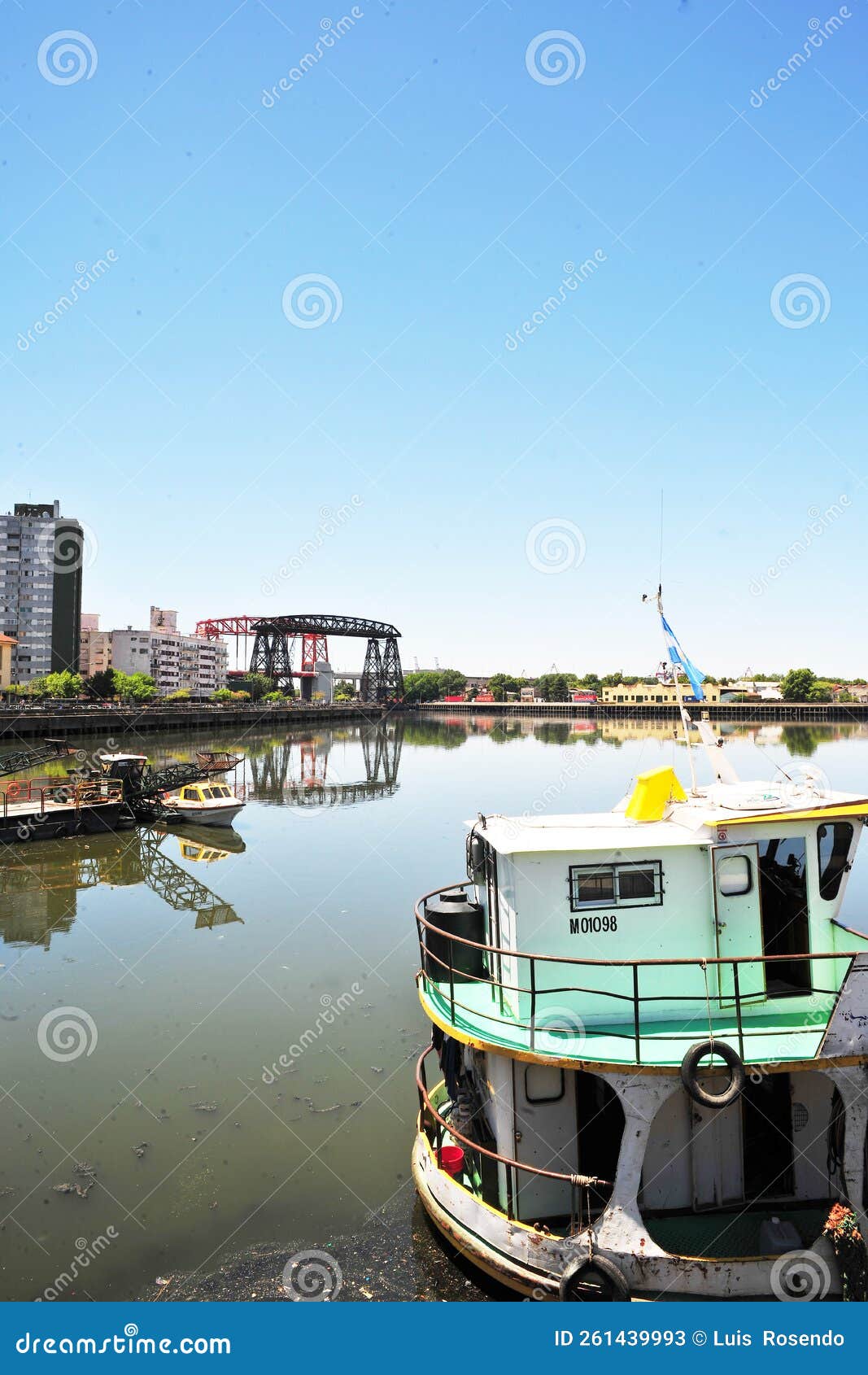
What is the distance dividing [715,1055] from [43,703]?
3383 inches

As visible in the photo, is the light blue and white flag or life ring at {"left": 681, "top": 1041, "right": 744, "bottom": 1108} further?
the light blue and white flag

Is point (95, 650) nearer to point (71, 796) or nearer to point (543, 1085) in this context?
point (71, 796)

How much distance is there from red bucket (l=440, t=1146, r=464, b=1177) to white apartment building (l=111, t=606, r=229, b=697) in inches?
5135

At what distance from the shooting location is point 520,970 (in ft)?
25.6

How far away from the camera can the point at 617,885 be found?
7.83 meters

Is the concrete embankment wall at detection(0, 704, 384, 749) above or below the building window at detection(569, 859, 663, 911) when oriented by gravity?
below

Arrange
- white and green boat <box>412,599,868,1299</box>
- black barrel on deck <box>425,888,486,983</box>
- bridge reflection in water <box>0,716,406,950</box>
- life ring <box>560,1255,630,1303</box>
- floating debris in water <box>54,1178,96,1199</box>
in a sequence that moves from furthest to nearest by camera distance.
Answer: bridge reflection in water <box>0,716,406,950</box>, floating debris in water <box>54,1178,96,1199</box>, black barrel on deck <box>425,888,486,983</box>, white and green boat <box>412,599,868,1299</box>, life ring <box>560,1255,630,1303</box>

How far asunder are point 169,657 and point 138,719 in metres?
86.8

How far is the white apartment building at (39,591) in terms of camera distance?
114 metres

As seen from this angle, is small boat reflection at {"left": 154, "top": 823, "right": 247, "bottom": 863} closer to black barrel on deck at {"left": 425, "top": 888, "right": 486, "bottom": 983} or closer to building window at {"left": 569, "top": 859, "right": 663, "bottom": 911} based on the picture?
black barrel on deck at {"left": 425, "top": 888, "right": 486, "bottom": 983}

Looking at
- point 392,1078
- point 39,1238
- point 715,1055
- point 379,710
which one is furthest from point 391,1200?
point 379,710


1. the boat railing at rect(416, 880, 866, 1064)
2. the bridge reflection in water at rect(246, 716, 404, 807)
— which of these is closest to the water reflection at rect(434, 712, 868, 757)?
the bridge reflection in water at rect(246, 716, 404, 807)

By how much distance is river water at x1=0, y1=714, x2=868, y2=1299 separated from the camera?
873 cm

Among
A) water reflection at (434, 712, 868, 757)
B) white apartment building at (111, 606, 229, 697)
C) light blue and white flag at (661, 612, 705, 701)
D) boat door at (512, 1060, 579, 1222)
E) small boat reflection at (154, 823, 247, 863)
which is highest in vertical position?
white apartment building at (111, 606, 229, 697)
